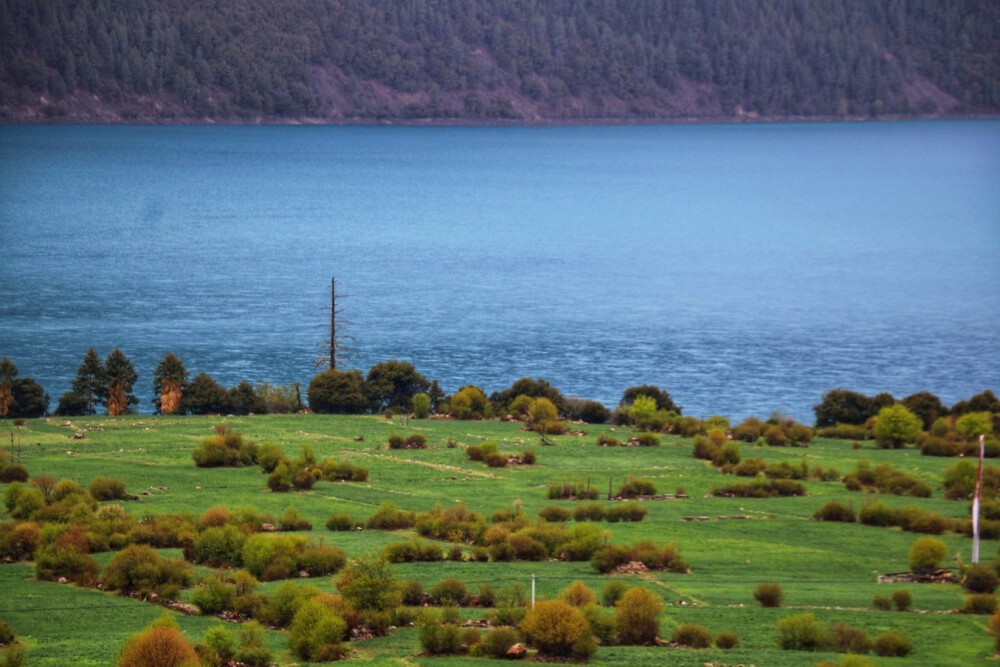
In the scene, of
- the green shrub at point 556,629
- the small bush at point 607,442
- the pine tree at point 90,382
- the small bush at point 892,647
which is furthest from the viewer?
the pine tree at point 90,382

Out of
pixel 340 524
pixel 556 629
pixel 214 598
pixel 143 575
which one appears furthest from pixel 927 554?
pixel 143 575

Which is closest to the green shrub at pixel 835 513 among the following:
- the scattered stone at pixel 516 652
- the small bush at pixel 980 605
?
the small bush at pixel 980 605

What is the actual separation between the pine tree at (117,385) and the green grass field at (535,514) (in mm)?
5517

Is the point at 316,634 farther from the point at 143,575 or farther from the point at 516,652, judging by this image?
the point at 143,575

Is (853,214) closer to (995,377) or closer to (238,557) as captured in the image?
(995,377)

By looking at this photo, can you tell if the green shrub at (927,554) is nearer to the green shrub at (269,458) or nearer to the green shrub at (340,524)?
the green shrub at (340,524)

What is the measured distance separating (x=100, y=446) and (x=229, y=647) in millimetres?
24374

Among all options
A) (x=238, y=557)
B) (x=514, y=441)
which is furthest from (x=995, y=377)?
(x=238, y=557)

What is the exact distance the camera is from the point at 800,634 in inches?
1080

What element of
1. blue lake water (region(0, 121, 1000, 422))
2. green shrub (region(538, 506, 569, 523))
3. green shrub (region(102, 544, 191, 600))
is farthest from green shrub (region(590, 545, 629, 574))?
blue lake water (region(0, 121, 1000, 422))

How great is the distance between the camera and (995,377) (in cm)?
7944

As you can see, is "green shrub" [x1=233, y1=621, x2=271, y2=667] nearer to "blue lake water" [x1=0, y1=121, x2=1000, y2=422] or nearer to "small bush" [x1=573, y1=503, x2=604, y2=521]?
"small bush" [x1=573, y1=503, x2=604, y2=521]

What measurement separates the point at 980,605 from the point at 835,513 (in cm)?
986

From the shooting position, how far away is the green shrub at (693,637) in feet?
90.0
